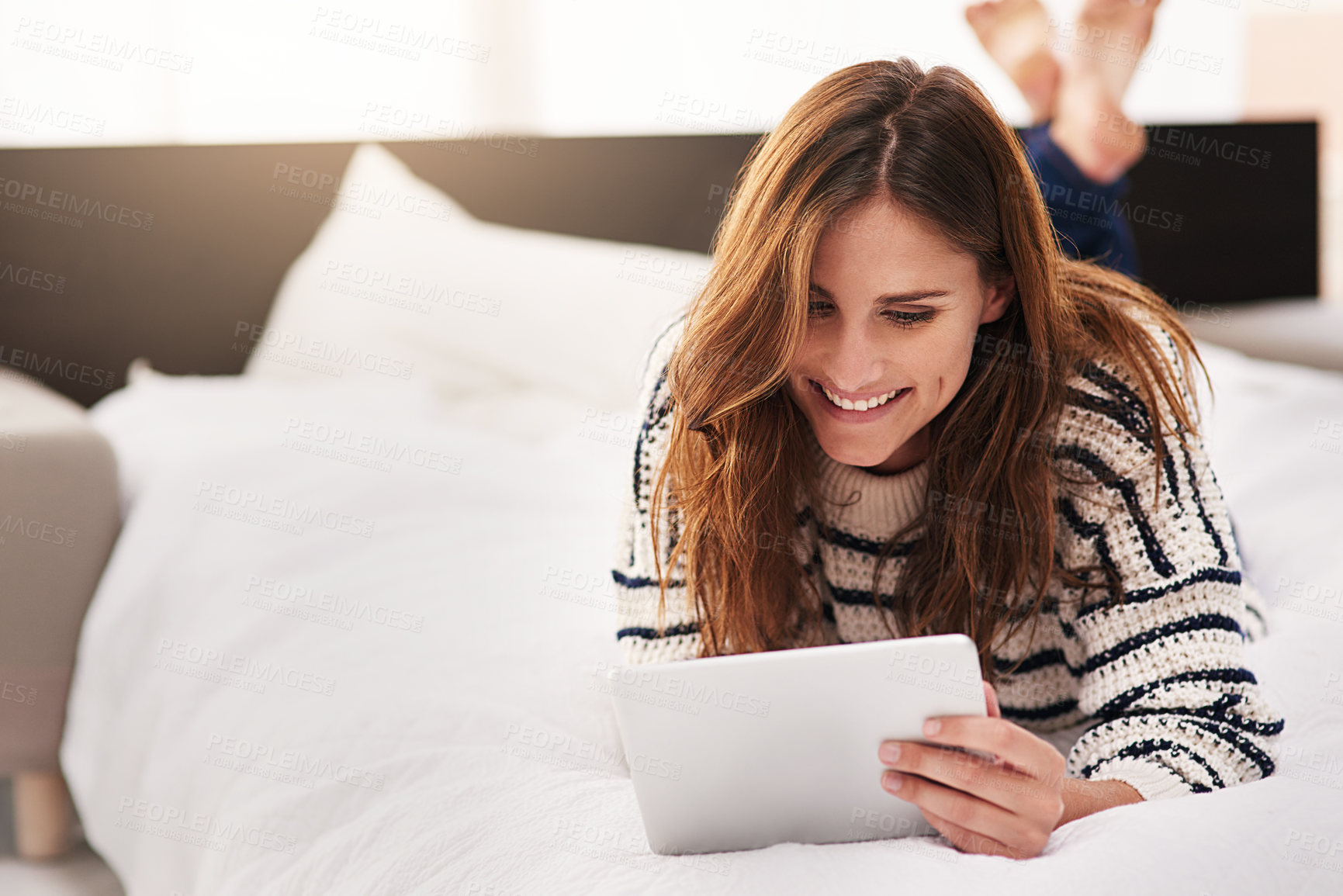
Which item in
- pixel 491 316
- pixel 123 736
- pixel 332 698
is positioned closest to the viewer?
pixel 332 698

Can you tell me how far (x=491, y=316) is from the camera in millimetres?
1861

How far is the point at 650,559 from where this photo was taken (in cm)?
104

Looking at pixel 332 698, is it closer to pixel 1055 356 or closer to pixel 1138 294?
pixel 1055 356

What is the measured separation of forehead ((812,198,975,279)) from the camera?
84 cm

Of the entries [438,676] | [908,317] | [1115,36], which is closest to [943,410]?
[908,317]

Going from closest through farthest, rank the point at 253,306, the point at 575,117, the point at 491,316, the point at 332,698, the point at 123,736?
the point at 332,698 → the point at 123,736 → the point at 491,316 → the point at 253,306 → the point at 575,117

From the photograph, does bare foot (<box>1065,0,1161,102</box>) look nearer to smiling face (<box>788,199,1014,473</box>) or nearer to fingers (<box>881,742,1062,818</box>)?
smiling face (<box>788,199,1014,473</box>)

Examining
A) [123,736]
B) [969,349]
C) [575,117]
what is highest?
[575,117]

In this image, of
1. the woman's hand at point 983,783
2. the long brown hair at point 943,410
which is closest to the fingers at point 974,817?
the woman's hand at point 983,783

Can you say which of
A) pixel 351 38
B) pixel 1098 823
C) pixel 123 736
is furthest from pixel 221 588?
pixel 351 38

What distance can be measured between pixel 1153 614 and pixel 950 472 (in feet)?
0.69

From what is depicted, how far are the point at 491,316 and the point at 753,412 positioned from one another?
3.24 ft

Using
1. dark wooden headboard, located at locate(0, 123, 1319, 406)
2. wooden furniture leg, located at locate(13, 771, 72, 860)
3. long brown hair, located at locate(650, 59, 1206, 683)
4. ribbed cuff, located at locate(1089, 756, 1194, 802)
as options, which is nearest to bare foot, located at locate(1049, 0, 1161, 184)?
dark wooden headboard, located at locate(0, 123, 1319, 406)

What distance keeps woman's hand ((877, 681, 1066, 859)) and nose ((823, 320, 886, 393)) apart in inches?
11.1
